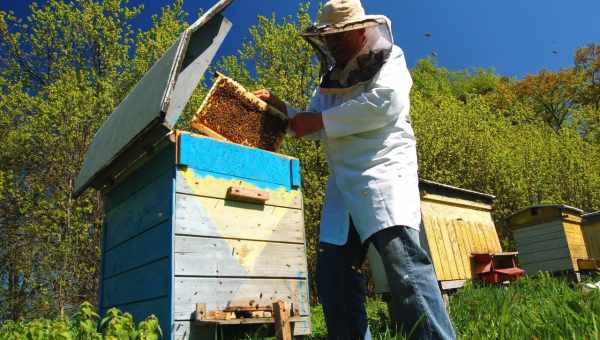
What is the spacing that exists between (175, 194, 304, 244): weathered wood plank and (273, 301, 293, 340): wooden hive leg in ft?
1.53

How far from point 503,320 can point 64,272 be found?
26.9ft

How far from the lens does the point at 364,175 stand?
2104 millimetres

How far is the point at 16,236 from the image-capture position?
964 cm

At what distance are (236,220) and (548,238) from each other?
7.51 m

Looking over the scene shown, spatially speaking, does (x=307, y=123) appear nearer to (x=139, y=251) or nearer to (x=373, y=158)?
(x=373, y=158)

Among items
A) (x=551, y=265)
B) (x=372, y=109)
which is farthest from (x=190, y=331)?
(x=551, y=265)

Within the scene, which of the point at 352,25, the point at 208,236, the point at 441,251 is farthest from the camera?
the point at 441,251

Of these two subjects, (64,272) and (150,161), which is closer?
(150,161)

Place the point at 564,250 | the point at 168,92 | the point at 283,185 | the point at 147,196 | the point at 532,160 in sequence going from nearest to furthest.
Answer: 1. the point at 168,92
2. the point at 147,196
3. the point at 283,185
4. the point at 564,250
5. the point at 532,160

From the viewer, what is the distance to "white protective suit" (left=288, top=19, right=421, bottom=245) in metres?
2.04

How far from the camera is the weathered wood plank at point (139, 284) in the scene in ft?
9.43

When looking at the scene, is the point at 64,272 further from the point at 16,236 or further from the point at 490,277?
the point at 490,277

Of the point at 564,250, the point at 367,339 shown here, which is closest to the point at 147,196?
the point at 367,339

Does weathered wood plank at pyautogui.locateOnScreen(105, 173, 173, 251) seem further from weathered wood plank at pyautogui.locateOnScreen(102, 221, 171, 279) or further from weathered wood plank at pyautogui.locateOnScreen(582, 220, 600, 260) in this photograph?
weathered wood plank at pyautogui.locateOnScreen(582, 220, 600, 260)
